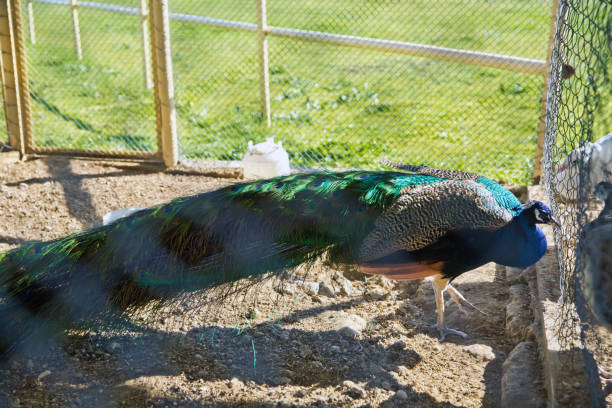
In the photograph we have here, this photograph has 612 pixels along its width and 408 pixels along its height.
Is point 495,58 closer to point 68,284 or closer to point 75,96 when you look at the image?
point 68,284

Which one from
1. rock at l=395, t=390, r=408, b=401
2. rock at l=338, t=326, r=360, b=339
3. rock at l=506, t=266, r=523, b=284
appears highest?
rock at l=506, t=266, r=523, b=284

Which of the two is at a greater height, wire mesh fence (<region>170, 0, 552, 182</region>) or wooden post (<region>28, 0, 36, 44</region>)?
wooden post (<region>28, 0, 36, 44</region>)

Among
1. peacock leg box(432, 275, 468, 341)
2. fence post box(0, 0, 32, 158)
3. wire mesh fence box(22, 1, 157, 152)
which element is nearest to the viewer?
peacock leg box(432, 275, 468, 341)

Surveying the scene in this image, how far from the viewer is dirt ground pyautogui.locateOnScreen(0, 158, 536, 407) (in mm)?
2930

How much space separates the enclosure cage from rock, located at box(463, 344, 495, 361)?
1.44 meters

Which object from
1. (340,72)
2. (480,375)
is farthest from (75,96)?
(480,375)

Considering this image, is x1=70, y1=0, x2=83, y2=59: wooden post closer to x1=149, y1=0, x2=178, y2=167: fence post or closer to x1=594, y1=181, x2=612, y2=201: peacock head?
x1=149, y1=0, x2=178, y2=167: fence post

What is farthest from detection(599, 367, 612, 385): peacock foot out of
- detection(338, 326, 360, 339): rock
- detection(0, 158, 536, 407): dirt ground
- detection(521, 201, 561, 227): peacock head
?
detection(338, 326, 360, 339): rock

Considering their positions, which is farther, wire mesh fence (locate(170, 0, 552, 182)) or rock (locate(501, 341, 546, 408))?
wire mesh fence (locate(170, 0, 552, 182))

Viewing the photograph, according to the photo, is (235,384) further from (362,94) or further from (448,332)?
(362,94)

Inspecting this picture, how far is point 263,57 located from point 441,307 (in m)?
3.32

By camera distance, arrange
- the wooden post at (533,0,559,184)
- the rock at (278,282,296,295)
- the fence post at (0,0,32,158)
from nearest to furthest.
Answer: the rock at (278,282,296,295) < the wooden post at (533,0,559,184) < the fence post at (0,0,32,158)

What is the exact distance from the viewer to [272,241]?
3.05 meters

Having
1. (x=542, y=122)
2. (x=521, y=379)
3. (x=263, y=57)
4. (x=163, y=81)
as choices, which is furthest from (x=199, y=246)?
(x=263, y=57)
